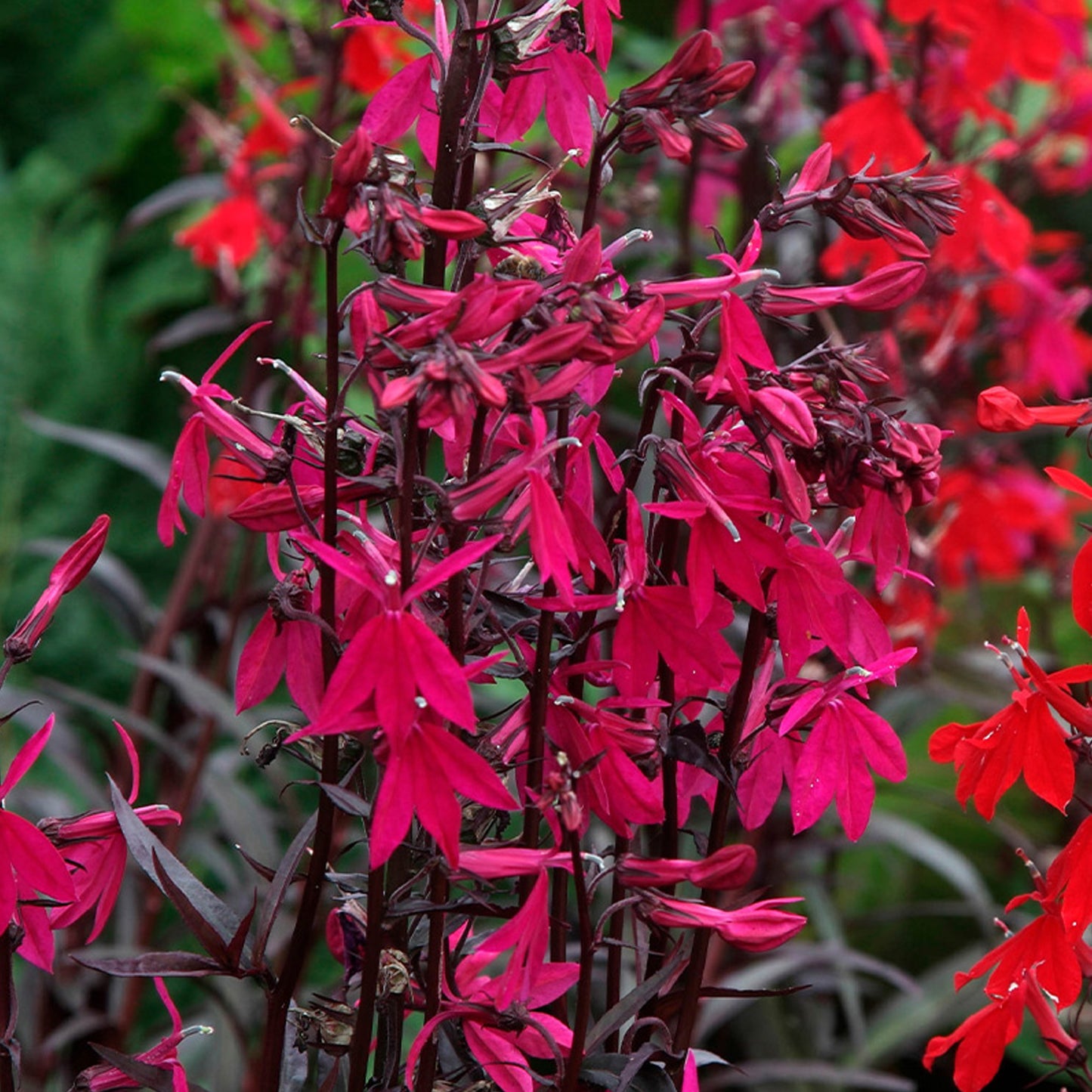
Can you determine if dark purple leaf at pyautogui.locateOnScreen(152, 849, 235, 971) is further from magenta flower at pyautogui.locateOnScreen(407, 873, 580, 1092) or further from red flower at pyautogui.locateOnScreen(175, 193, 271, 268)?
red flower at pyautogui.locateOnScreen(175, 193, 271, 268)

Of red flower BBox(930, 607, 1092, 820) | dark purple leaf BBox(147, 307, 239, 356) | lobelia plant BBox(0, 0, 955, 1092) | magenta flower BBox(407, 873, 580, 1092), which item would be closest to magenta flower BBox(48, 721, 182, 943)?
lobelia plant BBox(0, 0, 955, 1092)

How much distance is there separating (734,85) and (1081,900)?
0.29 m

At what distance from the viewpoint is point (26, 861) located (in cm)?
42

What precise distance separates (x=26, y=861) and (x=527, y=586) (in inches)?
7.3

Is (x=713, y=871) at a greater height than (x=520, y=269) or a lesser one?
lesser

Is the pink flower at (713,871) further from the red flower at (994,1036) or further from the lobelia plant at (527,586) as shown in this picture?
the red flower at (994,1036)

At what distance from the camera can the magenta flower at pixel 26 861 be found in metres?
0.42

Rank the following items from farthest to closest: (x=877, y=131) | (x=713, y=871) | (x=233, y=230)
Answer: (x=233, y=230) → (x=877, y=131) → (x=713, y=871)

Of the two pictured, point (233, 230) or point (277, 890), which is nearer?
point (277, 890)

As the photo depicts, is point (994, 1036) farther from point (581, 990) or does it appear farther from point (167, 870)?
point (167, 870)

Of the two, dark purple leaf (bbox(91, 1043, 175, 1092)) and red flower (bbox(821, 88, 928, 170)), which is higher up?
red flower (bbox(821, 88, 928, 170))

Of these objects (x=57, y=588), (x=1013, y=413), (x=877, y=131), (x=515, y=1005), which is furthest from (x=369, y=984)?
(x=877, y=131)

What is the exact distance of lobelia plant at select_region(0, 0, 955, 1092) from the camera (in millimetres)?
387

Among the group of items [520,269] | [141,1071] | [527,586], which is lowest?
[141,1071]
